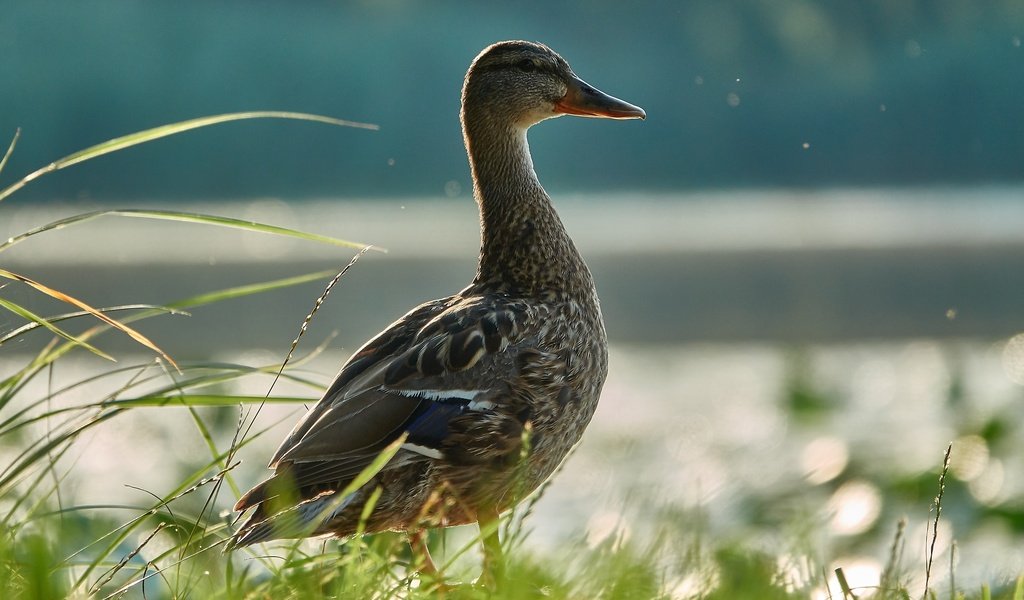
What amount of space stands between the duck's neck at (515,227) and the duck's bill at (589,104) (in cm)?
13

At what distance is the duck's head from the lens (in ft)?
10.1

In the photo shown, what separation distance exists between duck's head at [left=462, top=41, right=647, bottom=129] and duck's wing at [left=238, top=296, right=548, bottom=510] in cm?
63

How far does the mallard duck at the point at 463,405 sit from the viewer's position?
225cm

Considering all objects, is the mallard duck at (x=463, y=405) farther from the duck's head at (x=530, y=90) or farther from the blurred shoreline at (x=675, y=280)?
the blurred shoreline at (x=675, y=280)

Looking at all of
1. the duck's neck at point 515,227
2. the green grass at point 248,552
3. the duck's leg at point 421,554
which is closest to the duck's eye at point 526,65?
the duck's neck at point 515,227

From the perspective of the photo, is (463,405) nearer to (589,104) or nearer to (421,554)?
(421,554)

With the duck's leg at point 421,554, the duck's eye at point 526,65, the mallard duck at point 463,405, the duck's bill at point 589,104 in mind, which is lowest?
the duck's leg at point 421,554

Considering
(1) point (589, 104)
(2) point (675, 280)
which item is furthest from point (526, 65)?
(2) point (675, 280)

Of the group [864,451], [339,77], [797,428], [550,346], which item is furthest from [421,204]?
[550,346]

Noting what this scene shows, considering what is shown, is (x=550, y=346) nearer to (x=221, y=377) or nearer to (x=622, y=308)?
(x=221, y=377)

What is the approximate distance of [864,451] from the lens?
162 inches

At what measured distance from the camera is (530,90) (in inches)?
121

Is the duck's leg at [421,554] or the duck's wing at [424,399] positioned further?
the duck's wing at [424,399]

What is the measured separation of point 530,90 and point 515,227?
35 centimetres
